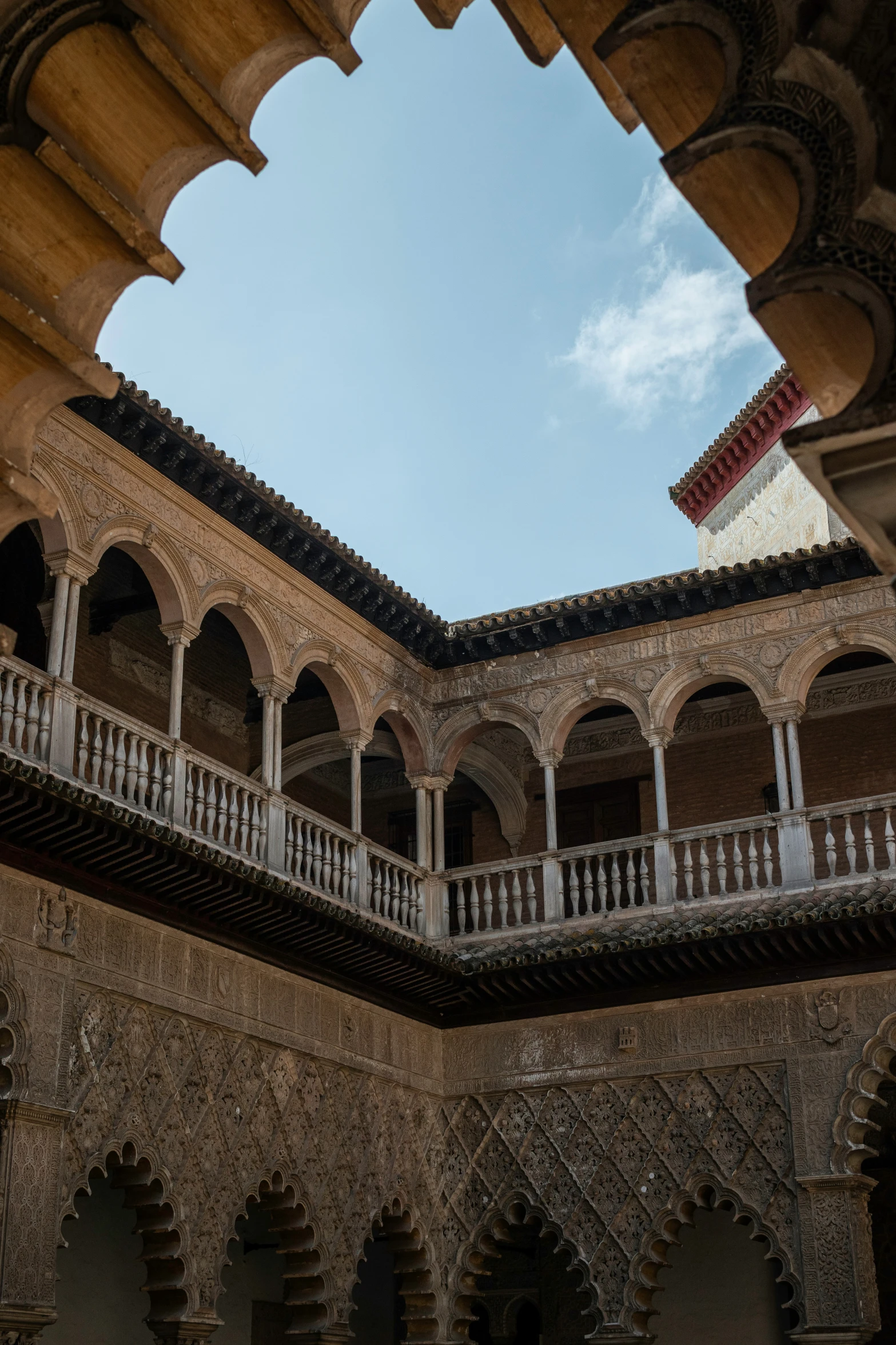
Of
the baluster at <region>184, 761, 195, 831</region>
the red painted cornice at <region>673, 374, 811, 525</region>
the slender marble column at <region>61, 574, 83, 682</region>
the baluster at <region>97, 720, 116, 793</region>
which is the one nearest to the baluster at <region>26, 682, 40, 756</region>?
the slender marble column at <region>61, 574, 83, 682</region>

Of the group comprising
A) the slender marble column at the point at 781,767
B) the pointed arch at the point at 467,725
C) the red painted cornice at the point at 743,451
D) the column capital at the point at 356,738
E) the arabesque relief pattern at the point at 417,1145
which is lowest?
the arabesque relief pattern at the point at 417,1145

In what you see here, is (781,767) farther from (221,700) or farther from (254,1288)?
(254,1288)

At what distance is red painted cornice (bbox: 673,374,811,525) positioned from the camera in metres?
17.4

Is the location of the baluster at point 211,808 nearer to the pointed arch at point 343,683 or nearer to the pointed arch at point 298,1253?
the pointed arch at point 343,683

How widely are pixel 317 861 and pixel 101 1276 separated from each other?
11.2ft

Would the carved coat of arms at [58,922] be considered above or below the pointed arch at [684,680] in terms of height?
below

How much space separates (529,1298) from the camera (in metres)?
14.6

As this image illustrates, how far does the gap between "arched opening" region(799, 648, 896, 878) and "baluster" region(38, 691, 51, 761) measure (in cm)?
668

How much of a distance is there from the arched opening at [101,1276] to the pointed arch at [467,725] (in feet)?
13.9

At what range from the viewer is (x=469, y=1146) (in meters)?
12.5

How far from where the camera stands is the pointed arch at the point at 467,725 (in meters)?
13.7

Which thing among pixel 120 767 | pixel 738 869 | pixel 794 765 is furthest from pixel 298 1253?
pixel 794 765

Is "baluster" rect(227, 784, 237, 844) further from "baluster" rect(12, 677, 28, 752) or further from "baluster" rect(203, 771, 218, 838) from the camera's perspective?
"baluster" rect(12, 677, 28, 752)

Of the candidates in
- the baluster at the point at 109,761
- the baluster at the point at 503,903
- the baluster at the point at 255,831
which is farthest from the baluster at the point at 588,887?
the baluster at the point at 109,761
